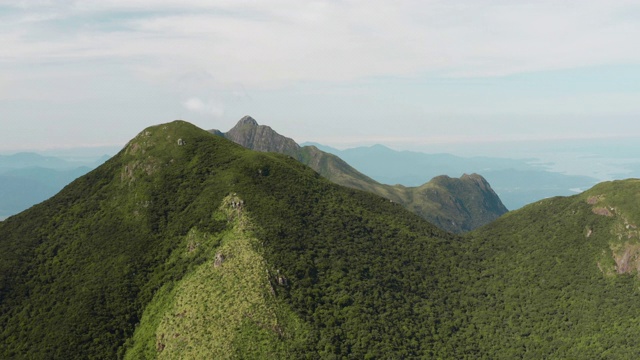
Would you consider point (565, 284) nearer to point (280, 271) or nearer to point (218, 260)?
point (280, 271)

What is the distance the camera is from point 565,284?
149125 millimetres

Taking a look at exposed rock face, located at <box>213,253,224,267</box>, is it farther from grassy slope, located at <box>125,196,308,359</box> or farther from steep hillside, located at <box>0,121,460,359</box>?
steep hillside, located at <box>0,121,460,359</box>

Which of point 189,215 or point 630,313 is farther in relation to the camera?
point 189,215

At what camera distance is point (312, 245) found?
14575 centimetres

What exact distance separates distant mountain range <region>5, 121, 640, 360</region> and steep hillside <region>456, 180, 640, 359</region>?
471mm

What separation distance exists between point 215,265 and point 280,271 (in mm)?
17702

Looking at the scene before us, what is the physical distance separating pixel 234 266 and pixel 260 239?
11644 millimetres

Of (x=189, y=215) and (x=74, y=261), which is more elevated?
(x=189, y=215)

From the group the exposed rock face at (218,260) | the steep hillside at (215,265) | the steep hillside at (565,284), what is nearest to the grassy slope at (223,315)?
the exposed rock face at (218,260)

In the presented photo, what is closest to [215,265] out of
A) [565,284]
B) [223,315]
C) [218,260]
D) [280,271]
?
[218,260]

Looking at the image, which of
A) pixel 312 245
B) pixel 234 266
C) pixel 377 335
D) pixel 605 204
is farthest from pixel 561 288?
pixel 234 266

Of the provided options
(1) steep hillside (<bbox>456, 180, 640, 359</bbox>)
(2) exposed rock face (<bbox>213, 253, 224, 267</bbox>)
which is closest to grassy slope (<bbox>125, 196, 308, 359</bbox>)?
(2) exposed rock face (<bbox>213, 253, 224, 267</bbox>)

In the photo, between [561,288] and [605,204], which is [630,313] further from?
[605,204]

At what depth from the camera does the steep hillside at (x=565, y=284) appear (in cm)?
13125
